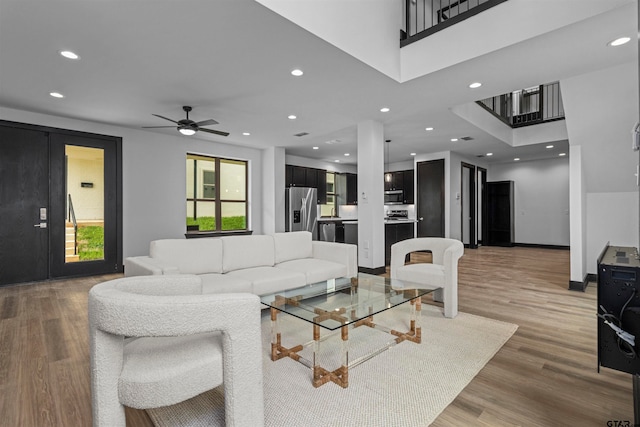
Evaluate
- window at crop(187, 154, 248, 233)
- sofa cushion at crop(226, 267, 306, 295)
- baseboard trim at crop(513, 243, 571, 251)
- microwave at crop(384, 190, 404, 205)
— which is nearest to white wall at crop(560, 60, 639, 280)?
sofa cushion at crop(226, 267, 306, 295)

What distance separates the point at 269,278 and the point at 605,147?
459 cm

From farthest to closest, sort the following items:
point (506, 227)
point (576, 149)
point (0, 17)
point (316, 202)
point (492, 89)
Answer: point (506, 227) → point (316, 202) → point (576, 149) → point (492, 89) → point (0, 17)

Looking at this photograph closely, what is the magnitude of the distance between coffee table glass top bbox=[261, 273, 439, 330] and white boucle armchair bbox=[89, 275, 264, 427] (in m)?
0.65

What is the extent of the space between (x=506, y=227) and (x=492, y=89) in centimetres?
679

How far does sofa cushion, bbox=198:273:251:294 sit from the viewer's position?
283cm

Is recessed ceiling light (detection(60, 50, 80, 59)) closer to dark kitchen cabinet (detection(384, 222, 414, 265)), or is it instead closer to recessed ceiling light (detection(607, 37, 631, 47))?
recessed ceiling light (detection(607, 37, 631, 47))

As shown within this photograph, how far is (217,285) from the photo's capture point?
289 centimetres

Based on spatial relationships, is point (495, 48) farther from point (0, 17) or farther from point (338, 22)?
point (0, 17)

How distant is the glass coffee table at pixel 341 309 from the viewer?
201cm

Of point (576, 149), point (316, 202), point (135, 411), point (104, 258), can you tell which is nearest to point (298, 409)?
point (135, 411)

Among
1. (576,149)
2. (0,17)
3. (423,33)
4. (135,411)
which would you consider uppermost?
(423,33)

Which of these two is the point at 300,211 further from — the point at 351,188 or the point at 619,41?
the point at 619,41

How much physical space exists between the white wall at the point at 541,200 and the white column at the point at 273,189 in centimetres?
714

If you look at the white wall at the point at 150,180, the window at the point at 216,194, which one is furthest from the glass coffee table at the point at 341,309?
the window at the point at 216,194
